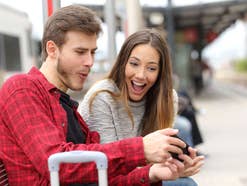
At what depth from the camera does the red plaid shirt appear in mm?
2104

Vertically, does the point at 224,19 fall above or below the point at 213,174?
above

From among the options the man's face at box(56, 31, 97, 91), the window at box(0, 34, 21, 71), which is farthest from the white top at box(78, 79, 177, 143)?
the window at box(0, 34, 21, 71)

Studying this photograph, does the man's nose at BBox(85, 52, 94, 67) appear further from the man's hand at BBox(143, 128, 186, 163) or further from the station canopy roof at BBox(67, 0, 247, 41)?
the station canopy roof at BBox(67, 0, 247, 41)

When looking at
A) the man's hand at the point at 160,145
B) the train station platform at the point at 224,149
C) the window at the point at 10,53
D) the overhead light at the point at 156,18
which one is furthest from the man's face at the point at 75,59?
the overhead light at the point at 156,18

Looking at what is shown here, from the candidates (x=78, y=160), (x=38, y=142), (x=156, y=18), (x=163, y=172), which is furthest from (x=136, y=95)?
(x=156, y=18)

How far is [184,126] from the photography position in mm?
6570

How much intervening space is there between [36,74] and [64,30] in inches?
8.9

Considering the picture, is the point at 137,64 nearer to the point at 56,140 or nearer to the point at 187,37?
the point at 56,140

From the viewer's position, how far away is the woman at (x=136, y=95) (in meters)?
3.11

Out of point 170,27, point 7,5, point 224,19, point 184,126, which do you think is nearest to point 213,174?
point 184,126

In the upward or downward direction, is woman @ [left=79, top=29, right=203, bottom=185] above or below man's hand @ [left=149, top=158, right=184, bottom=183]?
above

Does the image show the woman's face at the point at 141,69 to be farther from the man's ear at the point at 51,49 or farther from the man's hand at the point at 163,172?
the man's ear at the point at 51,49

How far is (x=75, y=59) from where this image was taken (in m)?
2.40

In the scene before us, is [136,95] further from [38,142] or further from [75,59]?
[38,142]
